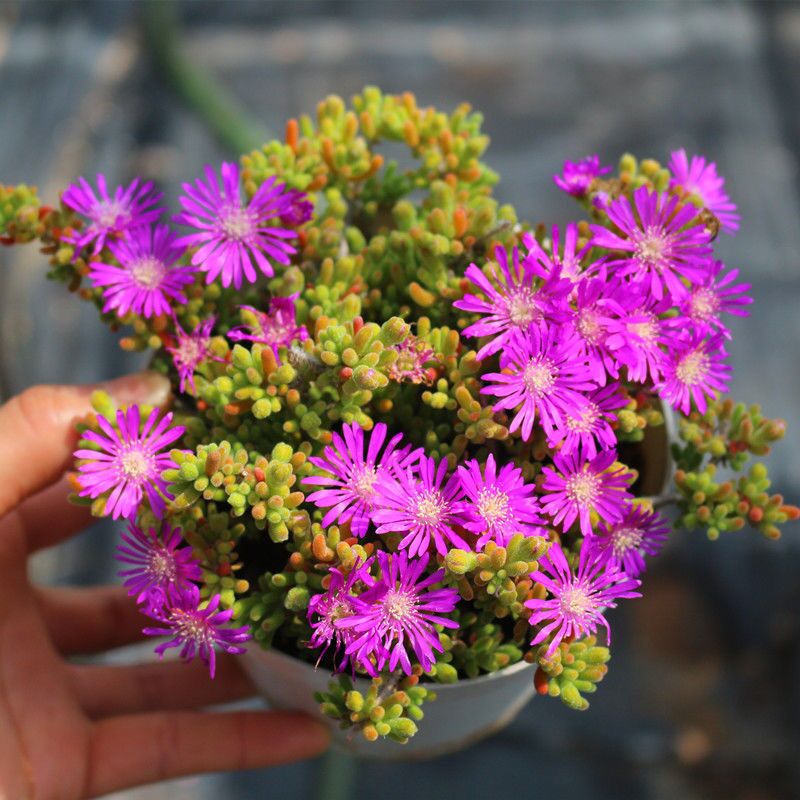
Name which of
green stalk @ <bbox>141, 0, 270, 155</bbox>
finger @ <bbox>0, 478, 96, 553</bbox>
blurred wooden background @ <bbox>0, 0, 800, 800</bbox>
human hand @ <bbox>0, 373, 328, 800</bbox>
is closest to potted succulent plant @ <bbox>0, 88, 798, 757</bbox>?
human hand @ <bbox>0, 373, 328, 800</bbox>

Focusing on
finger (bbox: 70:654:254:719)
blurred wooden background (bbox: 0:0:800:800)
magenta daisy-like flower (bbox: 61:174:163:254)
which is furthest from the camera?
blurred wooden background (bbox: 0:0:800:800)

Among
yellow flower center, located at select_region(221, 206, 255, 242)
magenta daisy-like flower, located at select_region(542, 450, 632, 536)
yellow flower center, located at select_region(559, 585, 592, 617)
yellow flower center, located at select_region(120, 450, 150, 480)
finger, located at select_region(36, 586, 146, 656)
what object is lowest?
finger, located at select_region(36, 586, 146, 656)

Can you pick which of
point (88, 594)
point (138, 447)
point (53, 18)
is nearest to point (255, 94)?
point (53, 18)

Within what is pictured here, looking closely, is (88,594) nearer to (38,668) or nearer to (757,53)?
(38,668)

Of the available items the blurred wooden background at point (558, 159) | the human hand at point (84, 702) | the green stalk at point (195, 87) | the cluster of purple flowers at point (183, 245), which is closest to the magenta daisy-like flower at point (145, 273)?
the cluster of purple flowers at point (183, 245)

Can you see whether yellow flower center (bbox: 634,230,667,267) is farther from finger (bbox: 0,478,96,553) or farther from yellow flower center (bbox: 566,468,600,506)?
finger (bbox: 0,478,96,553)

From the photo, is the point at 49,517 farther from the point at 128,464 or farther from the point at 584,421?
the point at 584,421

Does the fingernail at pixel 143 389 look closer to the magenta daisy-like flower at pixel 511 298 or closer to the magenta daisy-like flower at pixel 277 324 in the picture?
the magenta daisy-like flower at pixel 277 324
